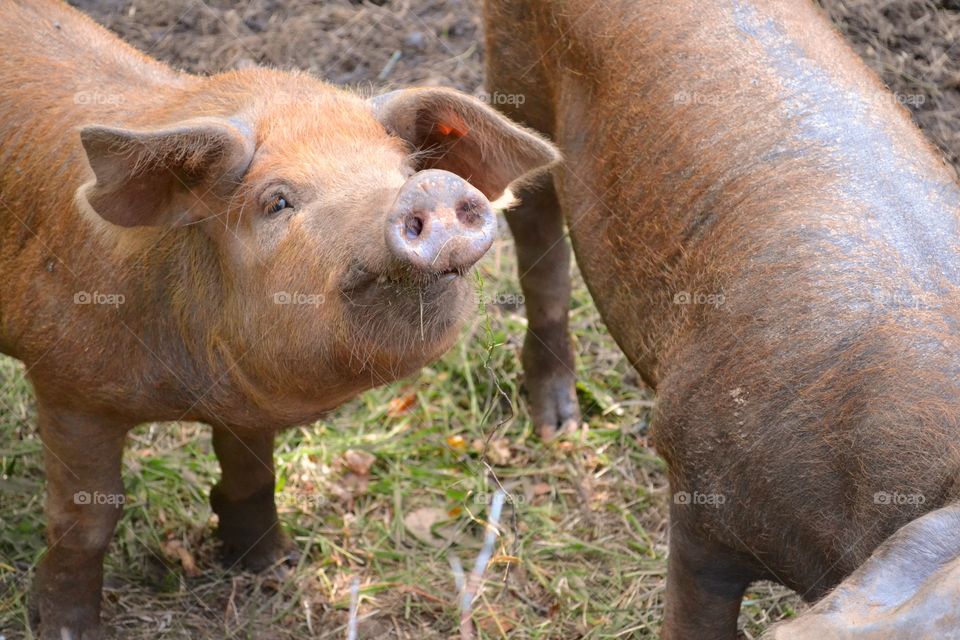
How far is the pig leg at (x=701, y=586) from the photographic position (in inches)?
158

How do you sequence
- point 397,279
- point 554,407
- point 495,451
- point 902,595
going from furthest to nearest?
point 554,407, point 495,451, point 397,279, point 902,595

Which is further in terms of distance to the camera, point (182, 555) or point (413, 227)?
point (182, 555)

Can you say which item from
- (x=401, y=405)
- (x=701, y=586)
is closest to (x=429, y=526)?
(x=401, y=405)

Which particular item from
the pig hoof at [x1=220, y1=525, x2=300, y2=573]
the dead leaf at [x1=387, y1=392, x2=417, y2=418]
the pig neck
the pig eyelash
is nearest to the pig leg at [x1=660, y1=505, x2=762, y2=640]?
the pig neck

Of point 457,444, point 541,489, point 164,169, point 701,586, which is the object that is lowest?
point 457,444

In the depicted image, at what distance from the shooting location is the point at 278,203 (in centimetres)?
382

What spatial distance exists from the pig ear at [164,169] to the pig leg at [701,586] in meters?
1.74

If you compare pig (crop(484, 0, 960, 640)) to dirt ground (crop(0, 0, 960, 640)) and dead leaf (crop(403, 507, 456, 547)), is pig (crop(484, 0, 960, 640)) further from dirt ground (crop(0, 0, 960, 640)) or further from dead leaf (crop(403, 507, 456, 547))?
dead leaf (crop(403, 507, 456, 547))

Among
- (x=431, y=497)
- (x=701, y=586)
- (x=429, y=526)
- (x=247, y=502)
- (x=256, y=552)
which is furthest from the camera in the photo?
(x=431, y=497)

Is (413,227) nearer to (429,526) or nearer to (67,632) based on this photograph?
(67,632)

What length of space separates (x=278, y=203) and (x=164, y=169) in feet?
1.31

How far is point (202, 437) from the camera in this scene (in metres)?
6.12

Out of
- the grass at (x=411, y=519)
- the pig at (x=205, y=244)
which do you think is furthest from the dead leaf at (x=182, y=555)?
the pig at (x=205, y=244)

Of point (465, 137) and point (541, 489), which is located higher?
point (465, 137)
